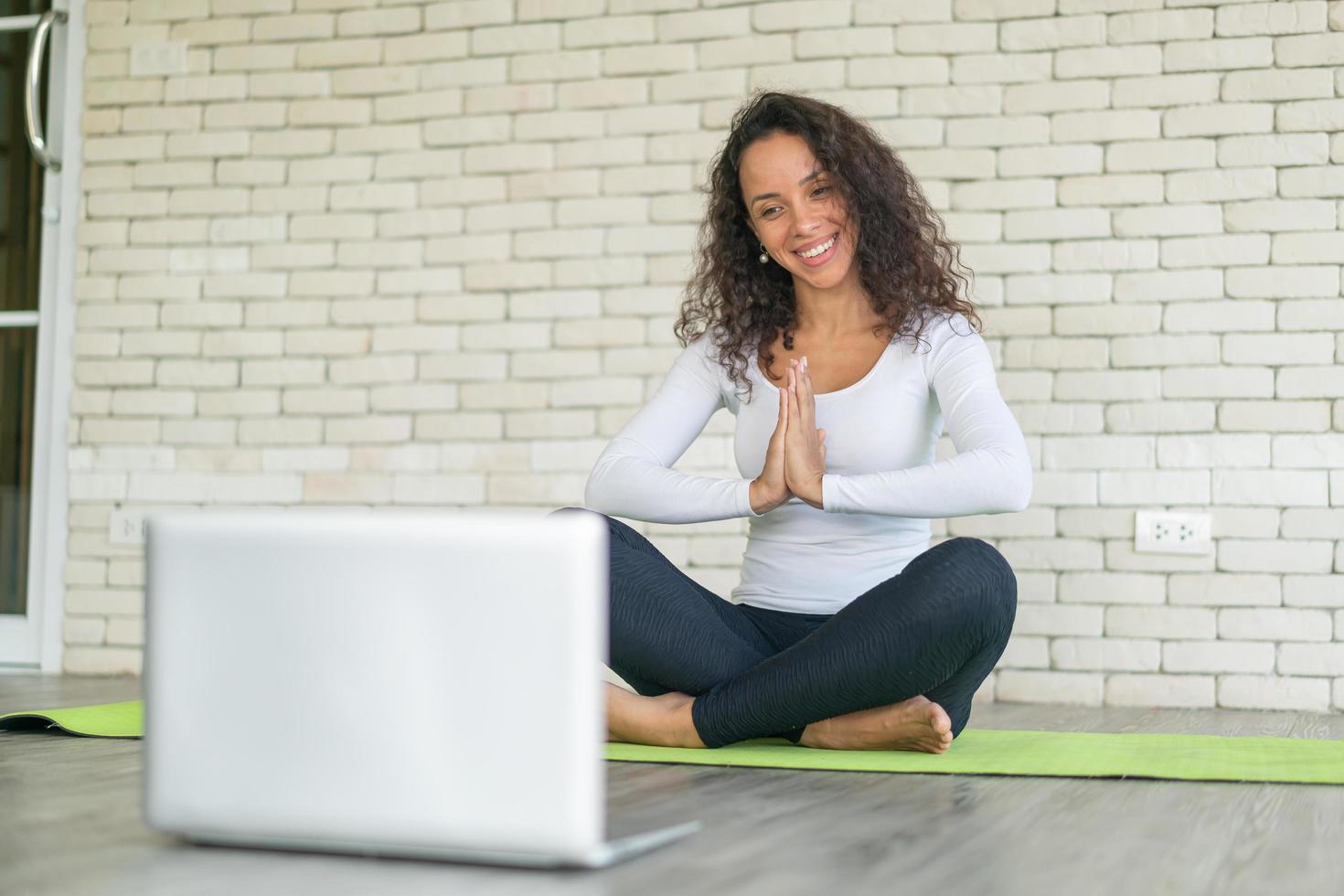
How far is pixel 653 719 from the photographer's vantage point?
2.15 meters

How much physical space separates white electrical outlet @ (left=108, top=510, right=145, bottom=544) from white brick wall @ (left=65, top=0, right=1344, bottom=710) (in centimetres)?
3

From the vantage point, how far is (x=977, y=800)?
1703 millimetres

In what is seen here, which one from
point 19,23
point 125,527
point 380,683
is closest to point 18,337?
point 125,527

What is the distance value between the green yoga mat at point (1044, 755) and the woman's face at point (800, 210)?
0.82 metres

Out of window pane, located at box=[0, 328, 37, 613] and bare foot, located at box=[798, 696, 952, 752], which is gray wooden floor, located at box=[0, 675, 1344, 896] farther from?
window pane, located at box=[0, 328, 37, 613]

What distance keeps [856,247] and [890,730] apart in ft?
2.93

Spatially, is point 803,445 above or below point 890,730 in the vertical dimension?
above

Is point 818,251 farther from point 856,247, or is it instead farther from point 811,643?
point 811,643

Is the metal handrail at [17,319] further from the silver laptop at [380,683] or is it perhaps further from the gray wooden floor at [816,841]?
the silver laptop at [380,683]

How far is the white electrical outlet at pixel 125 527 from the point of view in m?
3.96

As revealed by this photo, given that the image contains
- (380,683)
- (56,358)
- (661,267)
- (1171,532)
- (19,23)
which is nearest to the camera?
(380,683)

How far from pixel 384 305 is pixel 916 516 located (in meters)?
2.08

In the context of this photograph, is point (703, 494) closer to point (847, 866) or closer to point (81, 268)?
point (847, 866)

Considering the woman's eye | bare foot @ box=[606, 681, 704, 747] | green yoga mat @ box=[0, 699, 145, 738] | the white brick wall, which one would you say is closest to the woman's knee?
bare foot @ box=[606, 681, 704, 747]
